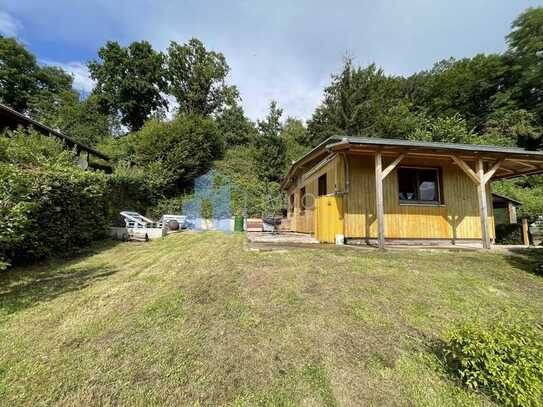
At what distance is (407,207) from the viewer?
7.71m

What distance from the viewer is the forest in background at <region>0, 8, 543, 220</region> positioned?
1827cm

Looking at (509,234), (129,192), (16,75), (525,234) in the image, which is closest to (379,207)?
(525,234)

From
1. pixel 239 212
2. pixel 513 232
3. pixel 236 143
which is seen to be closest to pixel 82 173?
pixel 239 212

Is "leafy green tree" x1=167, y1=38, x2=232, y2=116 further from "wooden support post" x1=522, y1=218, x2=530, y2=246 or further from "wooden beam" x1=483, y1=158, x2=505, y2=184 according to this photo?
"wooden support post" x1=522, y1=218, x2=530, y2=246

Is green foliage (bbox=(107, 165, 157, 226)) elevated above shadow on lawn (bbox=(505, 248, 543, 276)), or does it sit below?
above

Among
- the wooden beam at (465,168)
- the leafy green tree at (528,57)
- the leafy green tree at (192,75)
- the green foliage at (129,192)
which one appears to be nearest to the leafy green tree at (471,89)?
the leafy green tree at (528,57)

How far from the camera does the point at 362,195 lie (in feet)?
24.7

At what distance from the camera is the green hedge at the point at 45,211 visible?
151 inches

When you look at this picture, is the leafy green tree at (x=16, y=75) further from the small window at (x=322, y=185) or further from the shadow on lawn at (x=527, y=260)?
the shadow on lawn at (x=527, y=260)

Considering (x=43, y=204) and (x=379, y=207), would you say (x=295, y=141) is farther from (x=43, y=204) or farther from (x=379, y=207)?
(x=43, y=204)

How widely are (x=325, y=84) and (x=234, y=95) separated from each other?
33.8 feet

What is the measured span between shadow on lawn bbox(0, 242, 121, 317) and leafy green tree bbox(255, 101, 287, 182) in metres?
15.7

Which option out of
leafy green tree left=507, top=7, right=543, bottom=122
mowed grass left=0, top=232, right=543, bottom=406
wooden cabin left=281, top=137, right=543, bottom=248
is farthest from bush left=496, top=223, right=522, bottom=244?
leafy green tree left=507, top=7, right=543, bottom=122

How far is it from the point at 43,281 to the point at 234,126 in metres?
24.8
